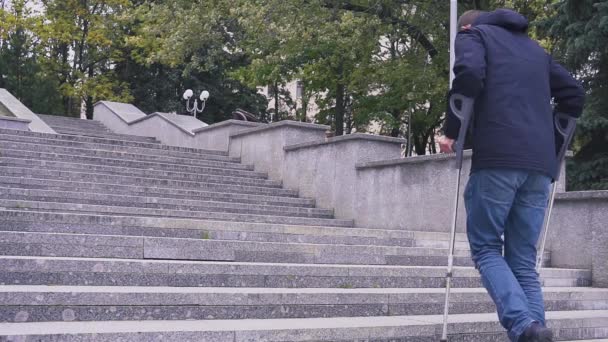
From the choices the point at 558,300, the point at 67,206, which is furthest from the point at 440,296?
the point at 67,206

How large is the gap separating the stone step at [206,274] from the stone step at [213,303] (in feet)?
0.64

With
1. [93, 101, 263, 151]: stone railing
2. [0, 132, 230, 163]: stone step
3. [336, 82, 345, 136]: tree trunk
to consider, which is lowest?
[0, 132, 230, 163]: stone step

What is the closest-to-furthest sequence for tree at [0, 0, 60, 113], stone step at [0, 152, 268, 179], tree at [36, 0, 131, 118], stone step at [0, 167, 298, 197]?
stone step at [0, 167, 298, 197] → stone step at [0, 152, 268, 179] → tree at [0, 0, 60, 113] → tree at [36, 0, 131, 118]

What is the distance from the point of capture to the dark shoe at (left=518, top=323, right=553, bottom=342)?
155 inches

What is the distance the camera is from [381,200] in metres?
11.4

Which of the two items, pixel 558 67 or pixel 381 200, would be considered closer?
pixel 558 67

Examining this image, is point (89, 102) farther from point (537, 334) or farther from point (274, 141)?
point (537, 334)

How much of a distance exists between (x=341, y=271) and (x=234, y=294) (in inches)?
53.7

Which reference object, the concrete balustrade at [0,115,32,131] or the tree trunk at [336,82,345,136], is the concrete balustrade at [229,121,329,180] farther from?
the tree trunk at [336,82,345,136]

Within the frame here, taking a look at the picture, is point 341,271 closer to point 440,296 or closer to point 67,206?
point 440,296

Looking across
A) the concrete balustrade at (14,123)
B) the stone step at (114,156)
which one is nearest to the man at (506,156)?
the stone step at (114,156)

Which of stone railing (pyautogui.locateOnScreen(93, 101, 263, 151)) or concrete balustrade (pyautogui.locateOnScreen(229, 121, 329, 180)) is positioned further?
stone railing (pyautogui.locateOnScreen(93, 101, 263, 151))

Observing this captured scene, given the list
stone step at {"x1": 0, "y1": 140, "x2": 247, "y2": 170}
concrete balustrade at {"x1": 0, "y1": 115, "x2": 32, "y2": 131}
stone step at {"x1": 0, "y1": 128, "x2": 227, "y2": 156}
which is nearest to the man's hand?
stone step at {"x1": 0, "y1": 140, "x2": 247, "y2": 170}

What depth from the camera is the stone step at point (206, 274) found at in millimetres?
5398
